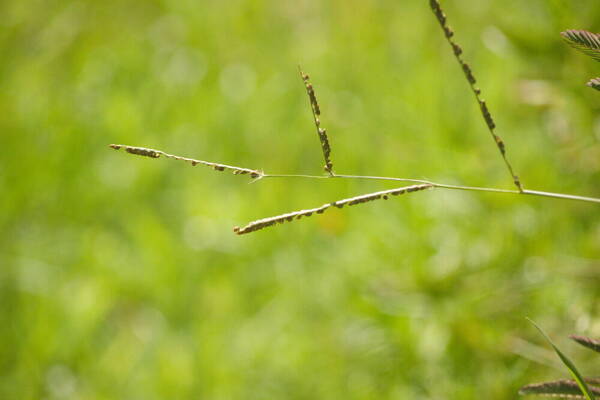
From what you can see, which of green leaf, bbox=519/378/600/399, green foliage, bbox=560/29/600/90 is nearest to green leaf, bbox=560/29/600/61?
green foliage, bbox=560/29/600/90

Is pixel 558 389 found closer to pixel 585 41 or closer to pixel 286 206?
pixel 585 41

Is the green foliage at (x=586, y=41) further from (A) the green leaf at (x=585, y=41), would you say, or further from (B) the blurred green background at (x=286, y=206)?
(B) the blurred green background at (x=286, y=206)

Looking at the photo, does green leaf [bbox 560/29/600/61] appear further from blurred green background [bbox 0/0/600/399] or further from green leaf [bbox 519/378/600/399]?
blurred green background [bbox 0/0/600/399]

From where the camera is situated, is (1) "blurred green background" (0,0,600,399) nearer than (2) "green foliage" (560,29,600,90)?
No

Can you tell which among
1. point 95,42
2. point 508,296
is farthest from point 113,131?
point 508,296

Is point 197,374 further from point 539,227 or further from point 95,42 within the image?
point 95,42
